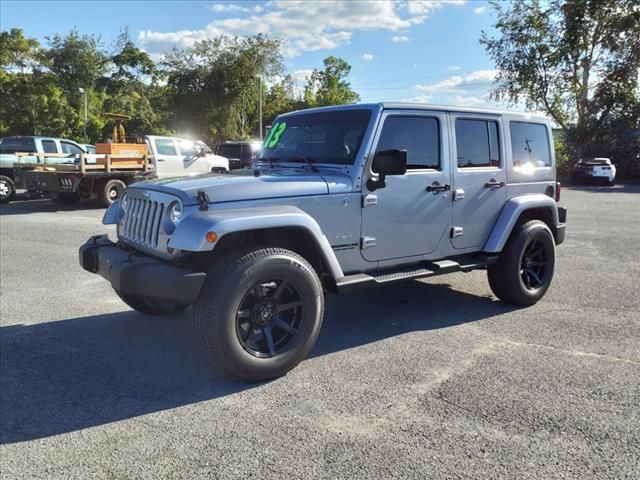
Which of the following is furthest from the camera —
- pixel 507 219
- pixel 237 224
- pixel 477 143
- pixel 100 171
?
pixel 100 171

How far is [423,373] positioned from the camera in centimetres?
381

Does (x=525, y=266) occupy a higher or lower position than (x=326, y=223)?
lower

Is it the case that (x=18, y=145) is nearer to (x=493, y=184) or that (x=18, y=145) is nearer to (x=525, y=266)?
(x=493, y=184)

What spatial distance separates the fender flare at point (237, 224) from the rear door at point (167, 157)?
39.0 ft

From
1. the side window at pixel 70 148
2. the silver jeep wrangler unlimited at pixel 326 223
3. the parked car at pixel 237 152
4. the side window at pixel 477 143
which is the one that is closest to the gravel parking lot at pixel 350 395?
the silver jeep wrangler unlimited at pixel 326 223

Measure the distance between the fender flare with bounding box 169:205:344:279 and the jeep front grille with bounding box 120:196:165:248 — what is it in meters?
0.44

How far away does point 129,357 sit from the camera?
413cm

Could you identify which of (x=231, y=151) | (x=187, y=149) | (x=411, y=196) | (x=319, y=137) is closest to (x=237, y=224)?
(x=319, y=137)

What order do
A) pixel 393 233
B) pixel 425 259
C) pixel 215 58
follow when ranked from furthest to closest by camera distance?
pixel 215 58
pixel 425 259
pixel 393 233

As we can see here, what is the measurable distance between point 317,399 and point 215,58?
34.4 meters

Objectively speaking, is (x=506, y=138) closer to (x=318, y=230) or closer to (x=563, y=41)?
(x=318, y=230)

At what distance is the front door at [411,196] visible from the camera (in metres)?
4.29

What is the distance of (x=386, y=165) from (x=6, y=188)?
13541 mm

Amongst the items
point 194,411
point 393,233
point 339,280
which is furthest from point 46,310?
point 393,233
